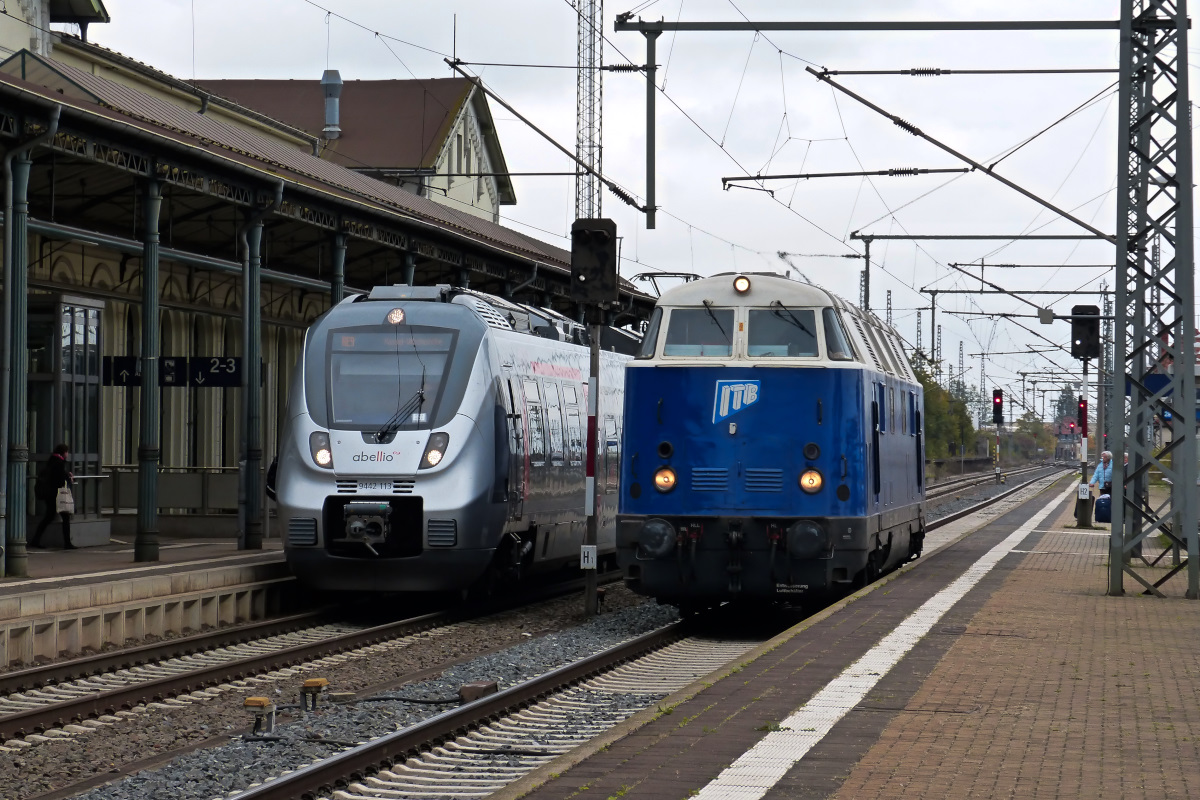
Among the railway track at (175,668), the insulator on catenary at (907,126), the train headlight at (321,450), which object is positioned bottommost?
the railway track at (175,668)

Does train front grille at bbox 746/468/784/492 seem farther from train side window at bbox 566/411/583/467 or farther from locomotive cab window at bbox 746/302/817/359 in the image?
train side window at bbox 566/411/583/467

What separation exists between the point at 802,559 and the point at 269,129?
32152mm

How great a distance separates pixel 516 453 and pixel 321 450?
230 centimetres

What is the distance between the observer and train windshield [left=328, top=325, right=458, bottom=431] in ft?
53.6

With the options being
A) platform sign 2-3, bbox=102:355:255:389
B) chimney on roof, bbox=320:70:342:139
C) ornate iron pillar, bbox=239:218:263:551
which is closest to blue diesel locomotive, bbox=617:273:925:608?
ornate iron pillar, bbox=239:218:263:551

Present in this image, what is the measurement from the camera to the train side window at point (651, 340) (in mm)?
15750

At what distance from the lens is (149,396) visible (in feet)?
62.8

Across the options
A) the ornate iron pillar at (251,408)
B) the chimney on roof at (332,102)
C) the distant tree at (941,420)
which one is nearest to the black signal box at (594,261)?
the ornate iron pillar at (251,408)

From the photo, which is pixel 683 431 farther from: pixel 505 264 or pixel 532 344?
pixel 505 264

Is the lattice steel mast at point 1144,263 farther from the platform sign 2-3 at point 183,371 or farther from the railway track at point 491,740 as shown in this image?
the platform sign 2-3 at point 183,371

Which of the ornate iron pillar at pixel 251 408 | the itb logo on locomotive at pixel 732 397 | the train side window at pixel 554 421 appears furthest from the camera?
the ornate iron pillar at pixel 251 408

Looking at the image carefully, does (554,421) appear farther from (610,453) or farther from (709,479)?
(709,479)

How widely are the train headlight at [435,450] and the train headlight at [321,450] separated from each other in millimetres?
939

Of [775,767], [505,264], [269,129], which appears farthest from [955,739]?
[269,129]
